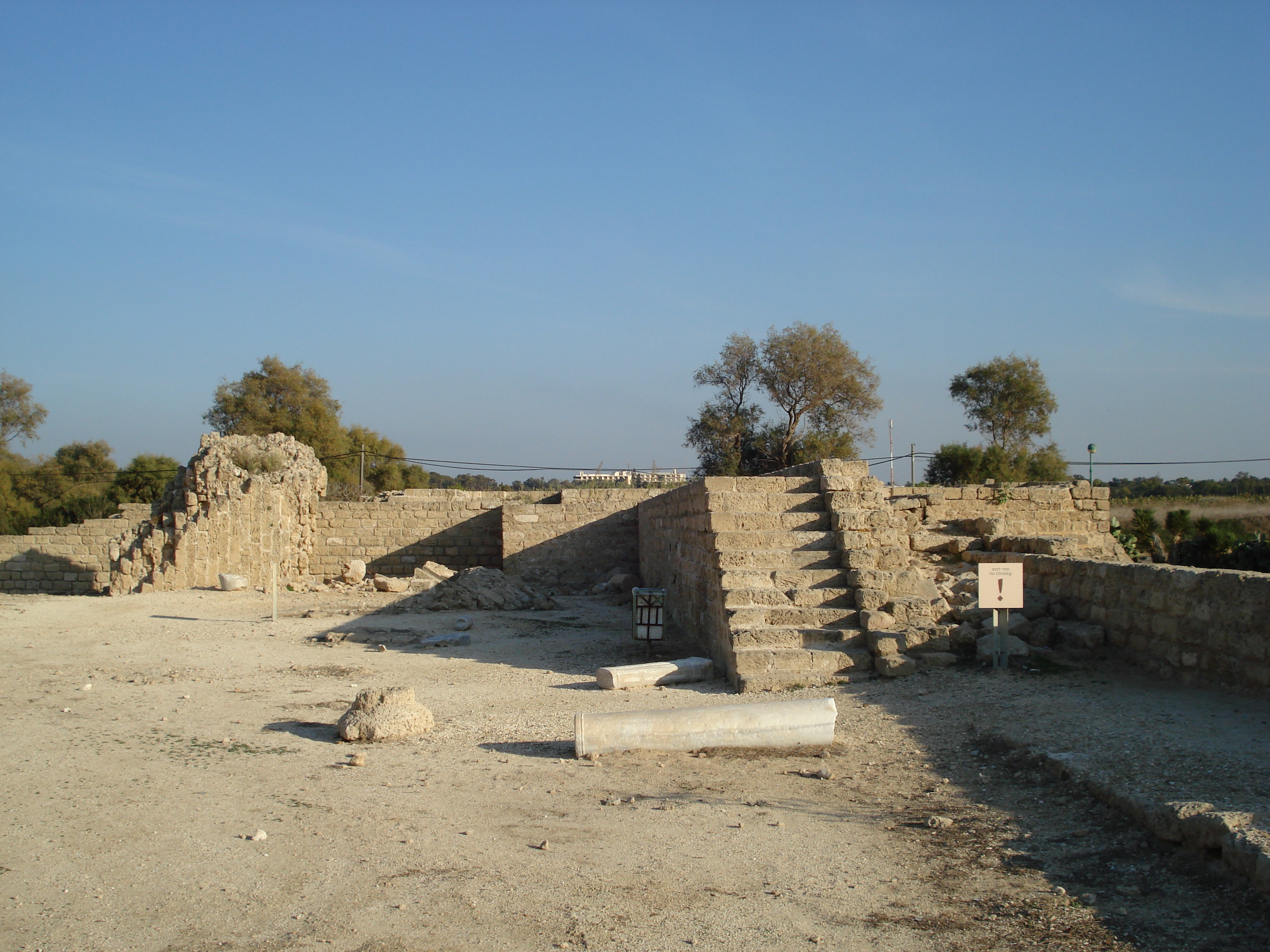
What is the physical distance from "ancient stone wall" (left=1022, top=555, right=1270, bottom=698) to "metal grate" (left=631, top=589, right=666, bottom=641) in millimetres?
3934

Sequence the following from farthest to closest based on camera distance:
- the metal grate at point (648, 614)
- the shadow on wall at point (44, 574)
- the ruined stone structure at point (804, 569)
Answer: the shadow on wall at point (44, 574) < the metal grate at point (648, 614) < the ruined stone structure at point (804, 569)

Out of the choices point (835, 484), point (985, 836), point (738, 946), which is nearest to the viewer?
point (738, 946)

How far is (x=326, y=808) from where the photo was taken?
4.38 metres

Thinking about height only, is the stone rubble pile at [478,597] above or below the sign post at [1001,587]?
below

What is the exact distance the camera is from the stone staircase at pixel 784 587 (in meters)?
7.23

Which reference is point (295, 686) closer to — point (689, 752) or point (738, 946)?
point (689, 752)

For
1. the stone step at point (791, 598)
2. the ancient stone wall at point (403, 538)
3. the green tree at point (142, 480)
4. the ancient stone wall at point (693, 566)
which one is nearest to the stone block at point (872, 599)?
the stone step at point (791, 598)

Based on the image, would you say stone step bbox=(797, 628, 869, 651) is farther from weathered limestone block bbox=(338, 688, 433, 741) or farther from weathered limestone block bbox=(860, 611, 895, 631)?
weathered limestone block bbox=(338, 688, 433, 741)

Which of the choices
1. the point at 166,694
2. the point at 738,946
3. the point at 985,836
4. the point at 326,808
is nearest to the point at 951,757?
the point at 985,836

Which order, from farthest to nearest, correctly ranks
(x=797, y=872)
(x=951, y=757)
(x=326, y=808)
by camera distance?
(x=951, y=757)
(x=326, y=808)
(x=797, y=872)

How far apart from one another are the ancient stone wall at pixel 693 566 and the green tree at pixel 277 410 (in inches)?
1046

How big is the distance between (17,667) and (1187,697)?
10263 millimetres

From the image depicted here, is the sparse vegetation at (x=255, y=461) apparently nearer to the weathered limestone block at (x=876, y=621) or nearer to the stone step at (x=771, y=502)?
the stone step at (x=771, y=502)

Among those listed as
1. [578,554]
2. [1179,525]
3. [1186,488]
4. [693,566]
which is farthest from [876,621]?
[1186,488]
